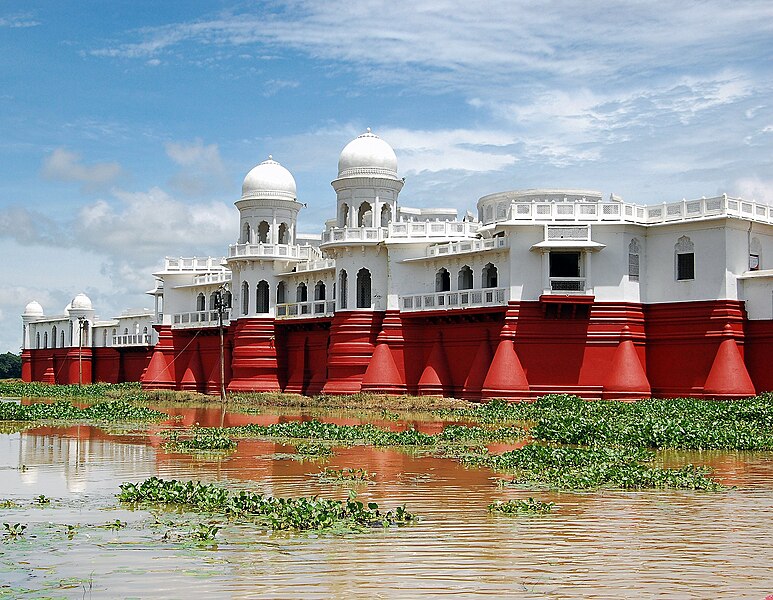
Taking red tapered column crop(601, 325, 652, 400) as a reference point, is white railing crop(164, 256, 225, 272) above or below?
above

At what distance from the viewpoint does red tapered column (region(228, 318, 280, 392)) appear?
51531 millimetres

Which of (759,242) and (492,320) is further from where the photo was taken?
(492,320)

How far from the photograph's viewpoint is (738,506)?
14.8m

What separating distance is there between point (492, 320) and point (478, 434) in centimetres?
1420

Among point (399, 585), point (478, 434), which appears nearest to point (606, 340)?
point (478, 434)

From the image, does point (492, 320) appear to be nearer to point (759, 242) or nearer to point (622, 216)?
point (622, 216)

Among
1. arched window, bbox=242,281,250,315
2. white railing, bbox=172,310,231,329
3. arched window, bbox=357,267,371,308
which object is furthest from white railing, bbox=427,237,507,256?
white railing, bbox=172,310,231,329

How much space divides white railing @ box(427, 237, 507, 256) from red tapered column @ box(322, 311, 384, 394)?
3835mm

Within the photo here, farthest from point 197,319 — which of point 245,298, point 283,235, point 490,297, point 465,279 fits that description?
point 490,297

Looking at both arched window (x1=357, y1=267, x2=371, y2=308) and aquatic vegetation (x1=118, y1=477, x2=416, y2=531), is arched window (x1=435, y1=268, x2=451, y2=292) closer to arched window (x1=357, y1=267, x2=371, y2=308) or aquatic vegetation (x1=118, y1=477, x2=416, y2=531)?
arched window (x1=357, y1=267, x2=371, y2=308)

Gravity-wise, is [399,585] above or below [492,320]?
below

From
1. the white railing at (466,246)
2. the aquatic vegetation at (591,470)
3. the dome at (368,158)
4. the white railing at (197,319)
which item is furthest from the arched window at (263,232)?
the aquatic vegetation at (591,470)

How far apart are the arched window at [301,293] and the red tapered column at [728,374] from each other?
22982 millimetres

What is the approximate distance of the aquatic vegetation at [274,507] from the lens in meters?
13.1
